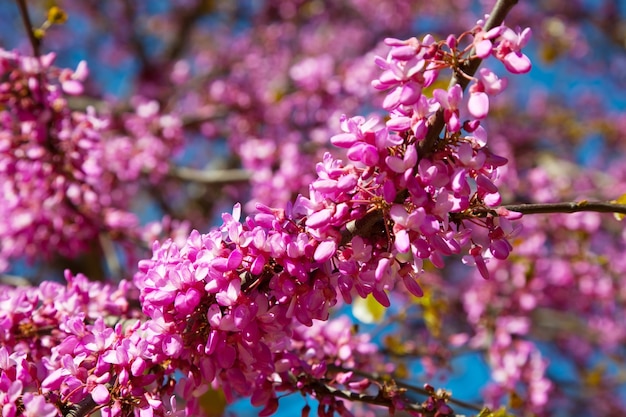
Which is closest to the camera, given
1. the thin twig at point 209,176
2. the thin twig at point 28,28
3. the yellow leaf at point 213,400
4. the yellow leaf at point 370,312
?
the thin twig at point 28,28

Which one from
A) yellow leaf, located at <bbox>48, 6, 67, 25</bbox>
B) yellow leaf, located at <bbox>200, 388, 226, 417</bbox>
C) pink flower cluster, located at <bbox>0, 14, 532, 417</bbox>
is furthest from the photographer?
yellow leaf, located at <bbox>200, 388, 226, 417</bbox>

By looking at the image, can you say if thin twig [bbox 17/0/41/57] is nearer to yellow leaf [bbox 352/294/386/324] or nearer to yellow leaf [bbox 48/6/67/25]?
yellow leaf [bbox 48/6/67/25]

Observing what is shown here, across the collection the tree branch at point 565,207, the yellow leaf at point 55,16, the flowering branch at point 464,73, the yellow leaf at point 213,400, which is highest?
the flowering branch at point 464,73

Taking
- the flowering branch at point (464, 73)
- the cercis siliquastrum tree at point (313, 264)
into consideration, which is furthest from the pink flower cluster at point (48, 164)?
the flowering branch at point (464, 73)

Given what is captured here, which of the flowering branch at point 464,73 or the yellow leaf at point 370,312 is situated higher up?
the flowering branch at point 464,73

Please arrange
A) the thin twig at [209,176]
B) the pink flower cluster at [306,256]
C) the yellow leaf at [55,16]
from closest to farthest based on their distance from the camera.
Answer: the pink flower cluster at [306,256] → the yellow leaf at [55,16] → the thin twig at [209,176]

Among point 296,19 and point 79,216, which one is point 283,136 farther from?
→ point 296,19

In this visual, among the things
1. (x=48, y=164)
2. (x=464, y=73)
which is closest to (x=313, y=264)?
(x=464, y=73)

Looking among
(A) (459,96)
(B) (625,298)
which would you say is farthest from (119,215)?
(B) (625,298)

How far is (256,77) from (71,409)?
4.82 metres

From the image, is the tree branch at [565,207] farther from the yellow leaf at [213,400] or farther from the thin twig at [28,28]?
the thin twig at [28,28]

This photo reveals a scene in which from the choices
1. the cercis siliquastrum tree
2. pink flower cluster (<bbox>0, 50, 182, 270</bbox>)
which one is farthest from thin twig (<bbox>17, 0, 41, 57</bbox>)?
Result: the cercis siliquastrum tree

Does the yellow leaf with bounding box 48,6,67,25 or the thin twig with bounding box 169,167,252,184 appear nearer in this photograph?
the yellow leaf with bounding box 48,6,67,25

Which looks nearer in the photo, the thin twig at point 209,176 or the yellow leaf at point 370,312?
the yellow leaf at point 370,312
